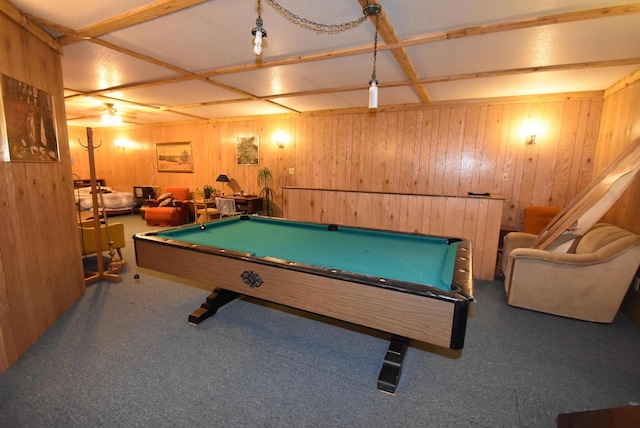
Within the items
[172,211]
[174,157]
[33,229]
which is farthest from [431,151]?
[174,157]

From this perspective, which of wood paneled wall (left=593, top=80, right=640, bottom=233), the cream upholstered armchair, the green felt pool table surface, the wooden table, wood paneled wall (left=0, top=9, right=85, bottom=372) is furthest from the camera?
the wooden table

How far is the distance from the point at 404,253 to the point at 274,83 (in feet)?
9.56

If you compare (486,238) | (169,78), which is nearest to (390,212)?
(486,238)

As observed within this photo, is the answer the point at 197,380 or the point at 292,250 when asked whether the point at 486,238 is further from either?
the point at 197,380

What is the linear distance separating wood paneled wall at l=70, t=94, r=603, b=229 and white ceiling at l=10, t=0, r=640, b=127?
0.37m

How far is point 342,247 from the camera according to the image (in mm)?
2152

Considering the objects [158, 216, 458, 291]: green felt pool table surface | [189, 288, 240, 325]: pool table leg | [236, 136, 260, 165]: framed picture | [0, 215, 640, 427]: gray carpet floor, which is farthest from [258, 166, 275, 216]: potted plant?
[0, 215, 640, 427]: gray carpet floor

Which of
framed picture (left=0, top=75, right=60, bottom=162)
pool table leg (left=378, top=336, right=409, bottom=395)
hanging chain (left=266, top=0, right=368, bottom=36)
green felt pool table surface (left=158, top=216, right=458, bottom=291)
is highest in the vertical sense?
hanging chain (left=266, top=0, right=368, bottom=36)

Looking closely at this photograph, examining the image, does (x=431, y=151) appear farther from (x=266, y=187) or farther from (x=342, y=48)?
(x=266, y=187)

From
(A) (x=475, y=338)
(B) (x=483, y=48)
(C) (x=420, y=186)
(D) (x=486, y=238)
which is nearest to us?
(A) (x=475, y=338)

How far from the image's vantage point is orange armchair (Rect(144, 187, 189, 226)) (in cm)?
611

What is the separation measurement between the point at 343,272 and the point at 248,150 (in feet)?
17.5

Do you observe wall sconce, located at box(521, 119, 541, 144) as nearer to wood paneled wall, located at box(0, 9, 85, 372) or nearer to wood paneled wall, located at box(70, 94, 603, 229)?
wood paneled wall, located at box(70, 94, 603, 229)

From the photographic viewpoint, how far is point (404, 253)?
2.02 metres
